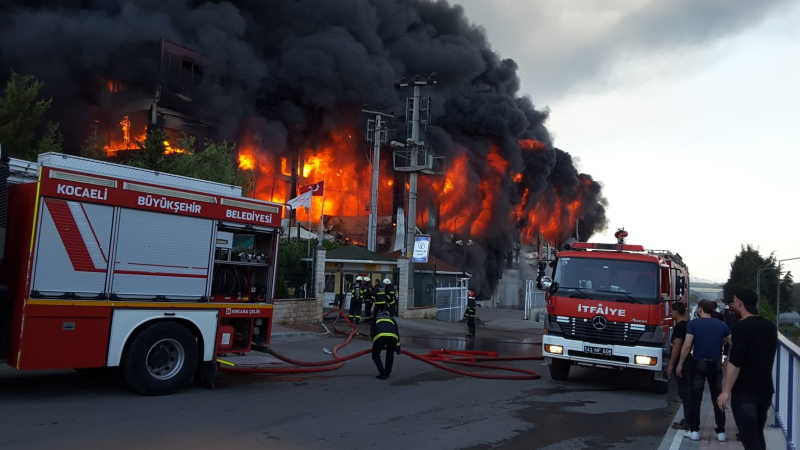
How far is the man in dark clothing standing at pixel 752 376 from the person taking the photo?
4590mm

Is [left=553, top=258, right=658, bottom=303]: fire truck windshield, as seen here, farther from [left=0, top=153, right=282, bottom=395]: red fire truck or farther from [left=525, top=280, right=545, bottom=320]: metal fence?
[left=525, top=280, right=545, bottom=320]: metal fence

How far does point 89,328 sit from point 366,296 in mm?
11531

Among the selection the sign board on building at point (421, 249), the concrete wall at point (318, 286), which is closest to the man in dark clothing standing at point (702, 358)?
the concrete wall at point (318, 286)

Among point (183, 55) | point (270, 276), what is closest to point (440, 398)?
point (270, 276)

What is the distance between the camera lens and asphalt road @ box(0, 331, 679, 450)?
580cm

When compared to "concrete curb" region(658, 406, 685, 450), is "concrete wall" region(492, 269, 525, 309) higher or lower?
higher

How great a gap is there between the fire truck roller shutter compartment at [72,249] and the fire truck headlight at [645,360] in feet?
23.7

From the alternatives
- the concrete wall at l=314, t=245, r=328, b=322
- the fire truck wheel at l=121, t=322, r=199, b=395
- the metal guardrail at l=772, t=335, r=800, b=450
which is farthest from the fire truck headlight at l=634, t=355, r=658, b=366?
the concrete wall at l=314, t=245, r=328, b=322

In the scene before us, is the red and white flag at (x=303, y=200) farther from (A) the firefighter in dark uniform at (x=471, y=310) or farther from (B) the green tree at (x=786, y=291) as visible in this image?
(B) the green tree at (x=786, y=291)

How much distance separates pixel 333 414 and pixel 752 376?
4.19 metres

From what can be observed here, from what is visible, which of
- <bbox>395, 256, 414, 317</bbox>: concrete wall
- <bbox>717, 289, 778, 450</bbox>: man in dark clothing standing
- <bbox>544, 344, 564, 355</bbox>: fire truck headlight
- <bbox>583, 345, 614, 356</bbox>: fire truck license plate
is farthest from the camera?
<bbox>395, 256, 414, 317</bbox>: concrete wall

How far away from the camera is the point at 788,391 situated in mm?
6344

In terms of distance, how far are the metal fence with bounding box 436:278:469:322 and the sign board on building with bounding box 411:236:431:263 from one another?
2.36 metres

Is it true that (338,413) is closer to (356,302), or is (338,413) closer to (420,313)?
(356,302)
